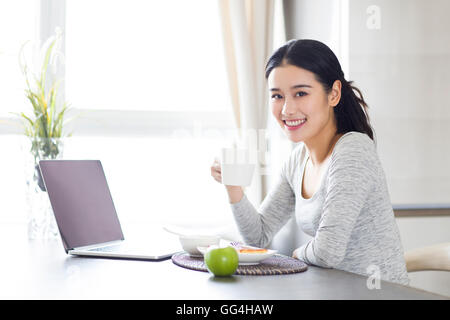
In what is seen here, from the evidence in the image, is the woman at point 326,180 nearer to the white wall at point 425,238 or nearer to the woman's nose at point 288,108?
the woman's nose at point 288,108

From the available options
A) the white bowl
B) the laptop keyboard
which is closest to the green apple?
the white bowl

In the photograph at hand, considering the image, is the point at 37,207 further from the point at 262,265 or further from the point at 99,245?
the point at 262,265

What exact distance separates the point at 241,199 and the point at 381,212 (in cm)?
47

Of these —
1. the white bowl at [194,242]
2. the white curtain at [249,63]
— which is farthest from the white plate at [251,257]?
the white curtain at [249,63]

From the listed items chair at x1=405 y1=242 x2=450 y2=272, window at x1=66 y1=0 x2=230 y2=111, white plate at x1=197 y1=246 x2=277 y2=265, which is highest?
window at x1=66 y1=0 x2=230 y2=111

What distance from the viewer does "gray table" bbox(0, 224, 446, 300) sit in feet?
3.25

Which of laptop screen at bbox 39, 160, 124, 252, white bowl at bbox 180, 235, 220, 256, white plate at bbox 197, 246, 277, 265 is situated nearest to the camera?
white plate at bbox 197, 246, 277, 265

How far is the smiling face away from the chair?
49 centimetres

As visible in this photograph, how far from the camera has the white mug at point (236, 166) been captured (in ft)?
4.76

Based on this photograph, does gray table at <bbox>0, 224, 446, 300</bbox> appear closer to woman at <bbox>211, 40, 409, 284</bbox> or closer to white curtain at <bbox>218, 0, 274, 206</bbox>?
woman at <bbox>211, 40, 409, 284</bbox>

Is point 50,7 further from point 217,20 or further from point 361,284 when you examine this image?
point 361,284

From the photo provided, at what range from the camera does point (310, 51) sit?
63.4 inches
